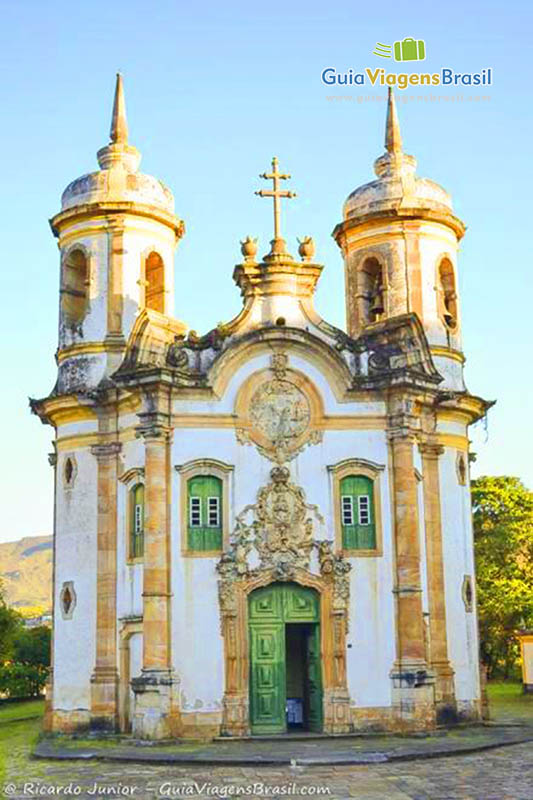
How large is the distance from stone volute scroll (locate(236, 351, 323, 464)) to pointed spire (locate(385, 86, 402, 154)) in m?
8.13

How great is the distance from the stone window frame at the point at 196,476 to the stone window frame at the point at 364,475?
7.31 feet

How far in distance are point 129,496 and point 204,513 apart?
83.4 inches

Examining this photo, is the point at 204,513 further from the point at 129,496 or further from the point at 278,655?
the point at 278,655

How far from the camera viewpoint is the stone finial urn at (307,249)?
25.1 metres

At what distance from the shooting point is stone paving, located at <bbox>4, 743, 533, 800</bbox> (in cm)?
1559

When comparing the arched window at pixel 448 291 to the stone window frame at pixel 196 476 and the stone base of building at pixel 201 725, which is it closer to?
the stone window frame at pixel 196 476

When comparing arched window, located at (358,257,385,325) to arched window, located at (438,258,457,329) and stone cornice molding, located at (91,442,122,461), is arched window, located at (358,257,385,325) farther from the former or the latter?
stone cornice molding, located at (91,442,122,461)

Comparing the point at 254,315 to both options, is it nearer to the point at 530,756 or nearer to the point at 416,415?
the point at 416,415

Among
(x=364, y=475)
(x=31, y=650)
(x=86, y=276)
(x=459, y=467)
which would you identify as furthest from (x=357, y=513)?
(x=31, y=650)

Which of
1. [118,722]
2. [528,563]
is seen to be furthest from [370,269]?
[528,563]

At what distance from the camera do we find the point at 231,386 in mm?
23750

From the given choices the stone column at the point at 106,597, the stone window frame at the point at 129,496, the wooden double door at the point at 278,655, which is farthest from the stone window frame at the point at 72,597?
the wooden double door at the point at 278,655

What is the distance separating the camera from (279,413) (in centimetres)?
2386

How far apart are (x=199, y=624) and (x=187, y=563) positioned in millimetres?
1245
